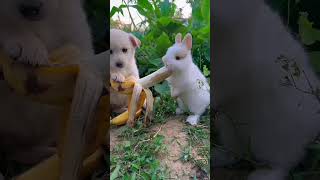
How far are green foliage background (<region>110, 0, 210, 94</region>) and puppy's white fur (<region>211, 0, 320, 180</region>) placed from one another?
11 cm

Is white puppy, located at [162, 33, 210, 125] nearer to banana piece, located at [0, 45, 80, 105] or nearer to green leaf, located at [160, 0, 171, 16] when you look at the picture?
green leaf, located at [160, 0, 171, 16]

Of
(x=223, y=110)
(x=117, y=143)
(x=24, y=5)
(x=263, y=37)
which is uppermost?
(x=24, y=5)

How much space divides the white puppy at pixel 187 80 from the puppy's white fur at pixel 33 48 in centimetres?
31

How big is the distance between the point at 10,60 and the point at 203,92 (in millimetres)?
693

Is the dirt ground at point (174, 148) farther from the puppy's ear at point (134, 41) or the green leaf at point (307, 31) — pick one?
the green leaf at point (307, 31)

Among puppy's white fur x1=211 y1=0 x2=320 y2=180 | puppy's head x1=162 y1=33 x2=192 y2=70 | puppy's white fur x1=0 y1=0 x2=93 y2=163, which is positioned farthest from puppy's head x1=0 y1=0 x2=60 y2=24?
puppy's white fur x1=211 y1=0 x2=320 y2=180

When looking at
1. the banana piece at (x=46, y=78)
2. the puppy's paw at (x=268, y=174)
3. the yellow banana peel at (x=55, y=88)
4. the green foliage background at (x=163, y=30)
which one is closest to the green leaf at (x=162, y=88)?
the green foliage background at (x=163, y=30)

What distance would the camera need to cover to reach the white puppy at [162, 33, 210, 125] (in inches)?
61.4

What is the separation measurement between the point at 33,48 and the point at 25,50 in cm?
3

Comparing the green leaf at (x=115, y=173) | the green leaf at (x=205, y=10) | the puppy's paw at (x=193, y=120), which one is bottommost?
the green leaf at (x=115, y=173)

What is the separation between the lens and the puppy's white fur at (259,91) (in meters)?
1.44

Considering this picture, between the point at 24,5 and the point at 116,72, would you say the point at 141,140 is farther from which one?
the point at 24,5

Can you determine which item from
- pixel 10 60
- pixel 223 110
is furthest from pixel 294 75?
pixel 10 60

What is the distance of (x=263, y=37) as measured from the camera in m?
1.46
